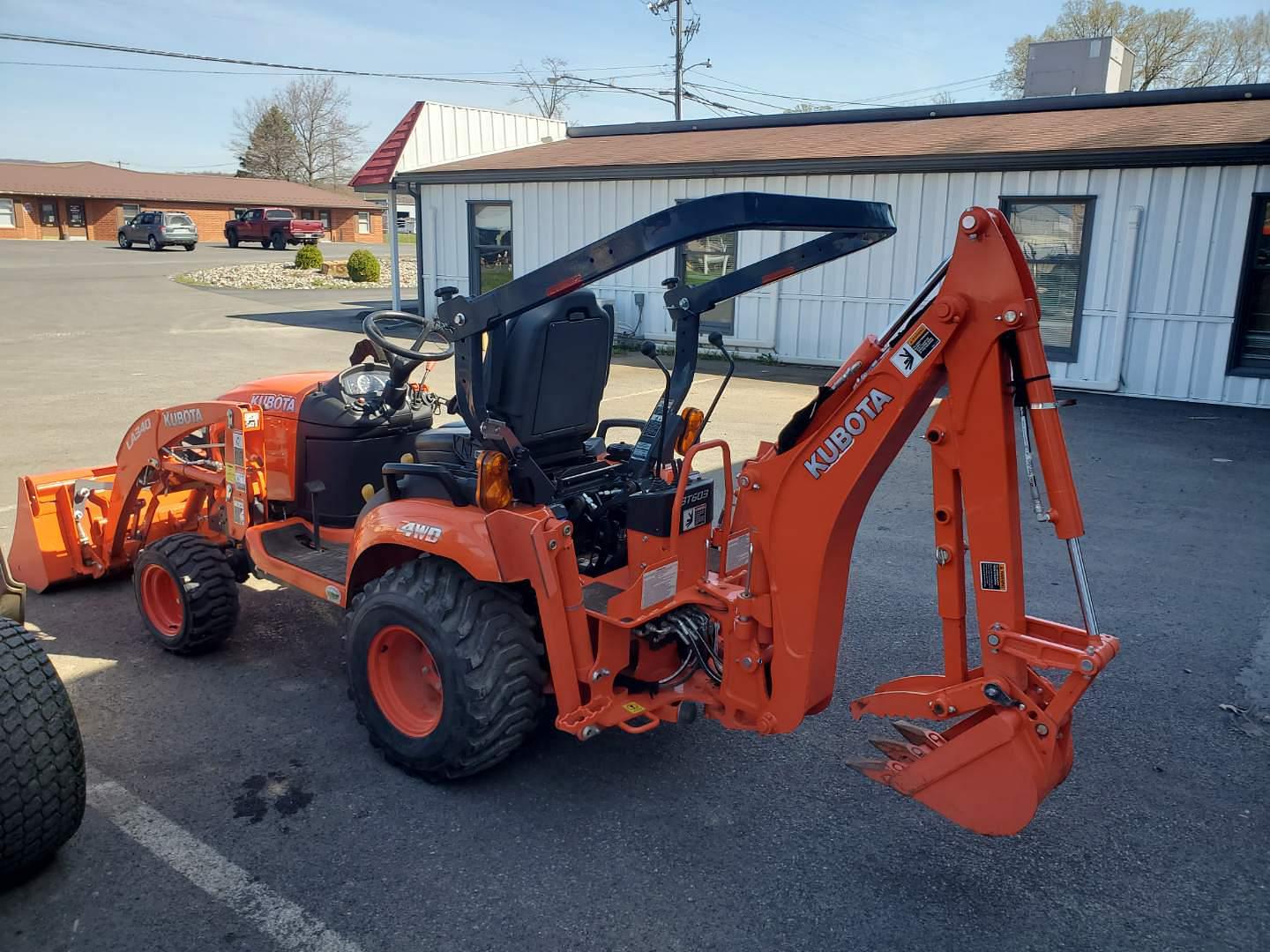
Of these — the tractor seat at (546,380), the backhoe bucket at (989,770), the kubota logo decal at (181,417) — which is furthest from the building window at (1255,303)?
the kubota logo decal at (181,417)

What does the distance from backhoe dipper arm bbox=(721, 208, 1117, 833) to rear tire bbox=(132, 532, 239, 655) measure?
2.84 m

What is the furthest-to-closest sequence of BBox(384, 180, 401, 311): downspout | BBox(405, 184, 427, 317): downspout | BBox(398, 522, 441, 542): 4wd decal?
BBox(384, 180, 401, 311): downspout
BBox(405, 184, 427, 317): downspout
BBox(398, 522, 441, 542): 4wd decal

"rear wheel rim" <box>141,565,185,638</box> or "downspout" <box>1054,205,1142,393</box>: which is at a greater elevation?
"downspout" <box>1054,205,1142,393</box>

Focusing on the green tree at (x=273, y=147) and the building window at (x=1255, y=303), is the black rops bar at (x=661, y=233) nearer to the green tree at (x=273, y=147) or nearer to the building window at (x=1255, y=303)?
the building window at (x=1255, y=303)

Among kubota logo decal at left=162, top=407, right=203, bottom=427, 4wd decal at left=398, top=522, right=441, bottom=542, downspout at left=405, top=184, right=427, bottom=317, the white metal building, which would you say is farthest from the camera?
downspout at left=405, top=184, right=427, bottom=317

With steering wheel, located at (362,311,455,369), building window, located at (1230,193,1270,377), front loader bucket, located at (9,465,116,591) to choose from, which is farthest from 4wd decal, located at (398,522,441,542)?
building window, located at (1230,193,1270,377)

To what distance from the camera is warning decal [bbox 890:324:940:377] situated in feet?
9.68

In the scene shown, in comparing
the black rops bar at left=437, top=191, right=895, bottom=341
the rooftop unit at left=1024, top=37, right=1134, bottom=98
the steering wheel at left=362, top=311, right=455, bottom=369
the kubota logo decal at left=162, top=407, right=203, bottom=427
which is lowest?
the kubota logo decal at left=162, top=407, right=203, bottom=427

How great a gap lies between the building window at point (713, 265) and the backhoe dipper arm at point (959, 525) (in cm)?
1314

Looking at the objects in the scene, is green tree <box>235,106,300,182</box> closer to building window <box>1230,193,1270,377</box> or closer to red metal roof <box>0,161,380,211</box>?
red metal roof <box>0,161,380,211</box>

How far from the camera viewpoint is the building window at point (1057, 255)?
13.0 metres

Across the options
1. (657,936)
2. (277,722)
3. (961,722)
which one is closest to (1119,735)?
(961,722)

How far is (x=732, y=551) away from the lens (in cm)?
395

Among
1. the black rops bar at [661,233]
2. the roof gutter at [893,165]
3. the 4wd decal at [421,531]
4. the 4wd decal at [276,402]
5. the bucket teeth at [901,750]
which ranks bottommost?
the bucket teeth at [901,750]
